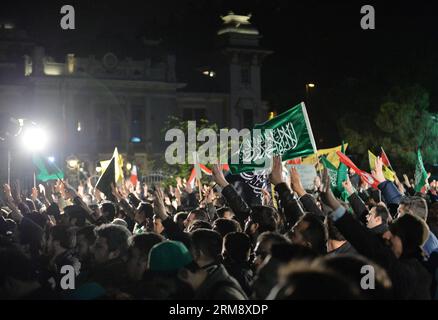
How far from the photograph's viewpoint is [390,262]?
473 cm

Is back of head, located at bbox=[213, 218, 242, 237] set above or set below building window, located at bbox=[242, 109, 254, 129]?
below

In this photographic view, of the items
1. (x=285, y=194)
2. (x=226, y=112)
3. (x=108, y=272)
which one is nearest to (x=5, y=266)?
(x=108, y=272)

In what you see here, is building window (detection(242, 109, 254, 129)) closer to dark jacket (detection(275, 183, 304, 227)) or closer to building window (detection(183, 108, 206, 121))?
building window (detection(183, 108, 206, 121))

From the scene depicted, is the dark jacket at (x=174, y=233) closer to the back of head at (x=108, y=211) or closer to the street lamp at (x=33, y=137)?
the back of head at (x=108, y=211)

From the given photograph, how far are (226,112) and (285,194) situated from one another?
132 feet

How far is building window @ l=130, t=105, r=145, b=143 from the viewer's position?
45.0 m

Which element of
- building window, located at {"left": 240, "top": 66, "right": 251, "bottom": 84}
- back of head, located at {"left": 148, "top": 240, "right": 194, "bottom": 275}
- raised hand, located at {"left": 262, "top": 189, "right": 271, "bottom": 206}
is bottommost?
back of head, located at {"left": 148, "top": 240, "right": 194, "bottom": 275}

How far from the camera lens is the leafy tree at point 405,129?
1560 inches

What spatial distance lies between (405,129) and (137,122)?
17.1 m

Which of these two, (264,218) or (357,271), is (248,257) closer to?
(264,218)

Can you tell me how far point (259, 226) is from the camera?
7.34 metres

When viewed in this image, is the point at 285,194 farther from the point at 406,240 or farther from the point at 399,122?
the point at 399,122

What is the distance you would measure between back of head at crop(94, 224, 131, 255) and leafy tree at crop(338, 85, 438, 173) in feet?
114

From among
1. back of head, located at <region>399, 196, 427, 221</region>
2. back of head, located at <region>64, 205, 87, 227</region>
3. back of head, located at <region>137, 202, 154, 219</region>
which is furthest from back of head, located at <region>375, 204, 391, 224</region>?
back of head, located at <region>64, 205, 87, 227</region>
